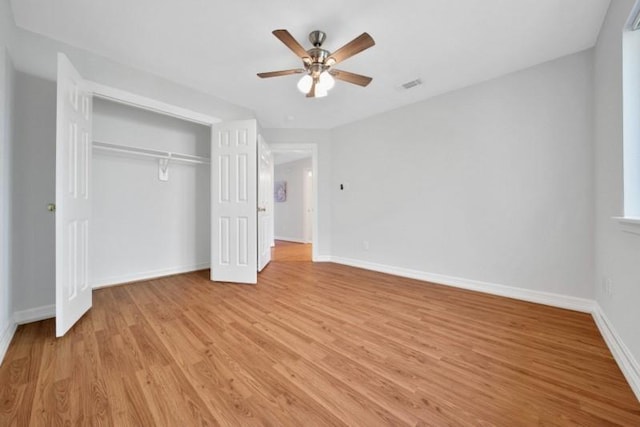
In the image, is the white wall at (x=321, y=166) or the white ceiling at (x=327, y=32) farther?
the white wall at (x=321, y=166)

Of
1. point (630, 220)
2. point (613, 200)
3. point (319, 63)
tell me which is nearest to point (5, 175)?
point (319, 63)

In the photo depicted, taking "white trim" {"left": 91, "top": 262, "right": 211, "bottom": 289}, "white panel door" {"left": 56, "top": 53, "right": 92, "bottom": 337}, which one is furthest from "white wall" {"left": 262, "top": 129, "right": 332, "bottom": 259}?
"white panel door" {"left": 56, "top": 53, "right": 92, "bottom": 337}

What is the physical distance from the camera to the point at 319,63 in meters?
2.09

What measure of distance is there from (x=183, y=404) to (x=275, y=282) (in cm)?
196

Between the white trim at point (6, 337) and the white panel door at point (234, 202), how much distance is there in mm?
1603

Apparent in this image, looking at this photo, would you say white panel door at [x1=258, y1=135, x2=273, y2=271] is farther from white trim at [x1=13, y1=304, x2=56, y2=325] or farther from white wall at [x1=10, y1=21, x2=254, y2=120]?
white trim at [x1=13, y1=304, x2=56, y2=325]

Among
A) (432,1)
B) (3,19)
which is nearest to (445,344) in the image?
(432,1)

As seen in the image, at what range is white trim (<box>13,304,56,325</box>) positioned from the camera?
6.41 ft

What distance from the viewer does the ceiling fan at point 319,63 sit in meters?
1.83

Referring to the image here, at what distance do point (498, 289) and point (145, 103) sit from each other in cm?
438

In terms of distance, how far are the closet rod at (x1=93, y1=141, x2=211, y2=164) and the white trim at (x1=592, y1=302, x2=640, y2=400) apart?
14.0ft

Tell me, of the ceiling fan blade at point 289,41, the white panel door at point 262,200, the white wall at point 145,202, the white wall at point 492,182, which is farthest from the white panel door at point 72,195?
the white wall at point 492,182

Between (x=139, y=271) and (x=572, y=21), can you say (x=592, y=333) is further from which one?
(x=139, y=271)

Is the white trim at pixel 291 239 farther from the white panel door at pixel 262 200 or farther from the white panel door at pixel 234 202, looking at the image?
the white panel door at pixel 234 202
